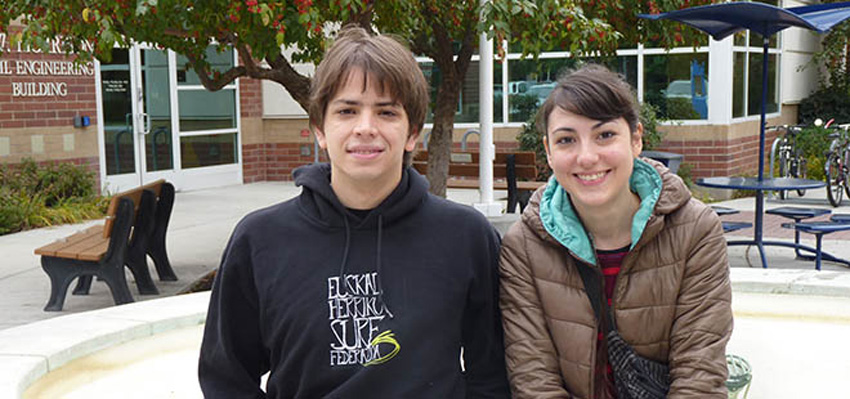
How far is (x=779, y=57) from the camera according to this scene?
60.3 ft

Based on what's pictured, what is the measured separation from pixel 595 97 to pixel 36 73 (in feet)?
38.5

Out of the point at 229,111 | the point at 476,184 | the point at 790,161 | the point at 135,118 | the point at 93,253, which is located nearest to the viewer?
the point at 93,253

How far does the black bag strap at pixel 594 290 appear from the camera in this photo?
2.54 m

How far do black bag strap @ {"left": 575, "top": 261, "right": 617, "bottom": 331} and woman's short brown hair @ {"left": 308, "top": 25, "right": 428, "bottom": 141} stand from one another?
0.63 metres

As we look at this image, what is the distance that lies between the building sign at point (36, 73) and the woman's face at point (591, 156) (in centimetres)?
1097

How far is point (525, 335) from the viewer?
2549mm

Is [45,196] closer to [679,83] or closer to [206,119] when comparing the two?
[206,119]

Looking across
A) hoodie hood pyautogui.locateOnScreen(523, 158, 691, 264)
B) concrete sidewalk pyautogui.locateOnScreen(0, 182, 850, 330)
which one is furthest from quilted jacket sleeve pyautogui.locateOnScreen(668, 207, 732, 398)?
concrete sidewalk pyautogui.locateOnScreen(0, 182, 850, 330)

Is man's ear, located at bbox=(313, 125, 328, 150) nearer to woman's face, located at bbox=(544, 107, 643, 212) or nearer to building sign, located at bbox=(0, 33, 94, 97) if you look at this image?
woman's face, located at bbox=(544, 107, 643, 212)

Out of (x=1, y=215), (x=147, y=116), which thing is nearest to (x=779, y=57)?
(x=147, y=116)

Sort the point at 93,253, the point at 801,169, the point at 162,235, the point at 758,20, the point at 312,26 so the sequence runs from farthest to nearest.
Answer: the point at 801,169 < the point at 758,20 < the point at 162,235 < the point at 93,253 < the point at 312,26

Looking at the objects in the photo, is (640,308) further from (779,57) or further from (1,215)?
(779,57)

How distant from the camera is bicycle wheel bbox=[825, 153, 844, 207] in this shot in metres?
12.9

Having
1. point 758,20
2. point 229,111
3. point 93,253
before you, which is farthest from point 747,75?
point 93,253
